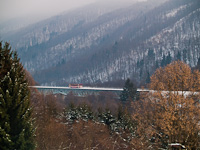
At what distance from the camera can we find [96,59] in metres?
191

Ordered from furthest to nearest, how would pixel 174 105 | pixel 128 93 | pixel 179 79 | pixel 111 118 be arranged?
pixel 128 93 < pixel 111 118 < pixel 179 79 < pixel 174 105

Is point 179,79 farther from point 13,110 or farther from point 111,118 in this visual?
point 111,118

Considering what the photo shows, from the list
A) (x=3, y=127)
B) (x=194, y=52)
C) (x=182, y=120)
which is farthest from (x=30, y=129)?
(x=194, y=52)

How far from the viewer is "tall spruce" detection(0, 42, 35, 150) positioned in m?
13.9

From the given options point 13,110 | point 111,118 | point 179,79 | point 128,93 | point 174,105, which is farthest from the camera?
point 128,93

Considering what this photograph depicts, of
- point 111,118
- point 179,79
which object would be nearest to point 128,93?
point 111,118

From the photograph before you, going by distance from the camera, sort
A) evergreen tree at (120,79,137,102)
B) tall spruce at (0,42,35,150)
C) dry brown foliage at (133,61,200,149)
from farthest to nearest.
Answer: evergreen tree at (120,79,137,102), dry brown foliage at (133,61,200,149), tall spruce at (0,42,35,150)

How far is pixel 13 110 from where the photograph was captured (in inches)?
582

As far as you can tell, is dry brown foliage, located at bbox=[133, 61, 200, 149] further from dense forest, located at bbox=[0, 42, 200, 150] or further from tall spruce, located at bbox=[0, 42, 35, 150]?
tall spruce, located at bbox=[0, 42, 35, 150]

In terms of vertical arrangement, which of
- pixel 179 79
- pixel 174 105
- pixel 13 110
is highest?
pixel 179 79

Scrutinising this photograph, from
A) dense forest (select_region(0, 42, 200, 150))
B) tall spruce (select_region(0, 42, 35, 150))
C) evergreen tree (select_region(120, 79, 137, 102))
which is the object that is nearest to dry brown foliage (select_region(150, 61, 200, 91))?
dense forest (select_region(0, 42, 200, 150))

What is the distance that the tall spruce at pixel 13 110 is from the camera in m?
13.9

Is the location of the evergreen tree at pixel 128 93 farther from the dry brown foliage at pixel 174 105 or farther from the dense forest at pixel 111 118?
the dry brown foliage at pixel 174 105

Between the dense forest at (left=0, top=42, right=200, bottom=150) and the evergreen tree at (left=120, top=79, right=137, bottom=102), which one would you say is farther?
the evergreen tree at (left=120, top=79, right=137, bottom=102)
